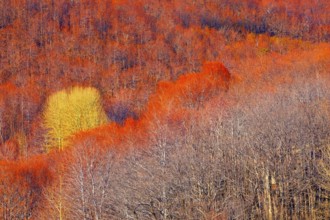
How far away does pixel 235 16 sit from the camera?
105562 mm

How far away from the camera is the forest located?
25.0 meters

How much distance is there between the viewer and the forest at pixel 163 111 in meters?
25.0

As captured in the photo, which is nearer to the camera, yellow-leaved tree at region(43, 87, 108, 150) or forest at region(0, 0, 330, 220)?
forest at region(0, 0, 330, 220)

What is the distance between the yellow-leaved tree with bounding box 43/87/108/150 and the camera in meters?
49.9

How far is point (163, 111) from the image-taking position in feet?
148

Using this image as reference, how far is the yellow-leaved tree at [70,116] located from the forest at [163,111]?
153 millimetres

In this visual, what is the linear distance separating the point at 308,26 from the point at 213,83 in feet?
187

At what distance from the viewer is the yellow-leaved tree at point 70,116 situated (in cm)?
4991

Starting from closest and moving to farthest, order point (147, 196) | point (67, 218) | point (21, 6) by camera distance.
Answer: point (147, 196) < point (67, 218) < point (21, 6)

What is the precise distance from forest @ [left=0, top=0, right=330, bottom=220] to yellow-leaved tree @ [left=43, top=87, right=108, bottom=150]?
15cm

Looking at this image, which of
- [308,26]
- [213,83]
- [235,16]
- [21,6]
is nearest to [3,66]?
[21,6]

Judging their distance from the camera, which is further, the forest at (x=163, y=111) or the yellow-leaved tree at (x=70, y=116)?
the yellow-leaved tree at (x=70, y=116)

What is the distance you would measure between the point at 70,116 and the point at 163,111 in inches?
440

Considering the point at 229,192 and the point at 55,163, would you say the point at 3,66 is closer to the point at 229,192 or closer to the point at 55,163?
the point at 55,163
